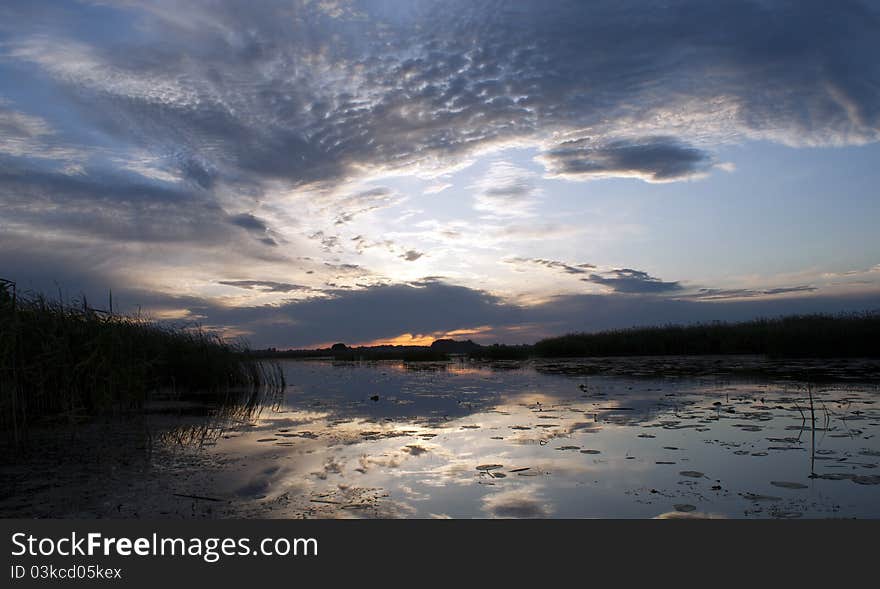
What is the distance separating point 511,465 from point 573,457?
2.54ft

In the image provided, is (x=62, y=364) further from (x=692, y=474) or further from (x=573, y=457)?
(x=692, y=474)

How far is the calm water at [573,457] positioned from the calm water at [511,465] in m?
0.03

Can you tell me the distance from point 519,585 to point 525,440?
3868mm

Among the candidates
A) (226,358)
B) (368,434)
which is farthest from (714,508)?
(226,358)

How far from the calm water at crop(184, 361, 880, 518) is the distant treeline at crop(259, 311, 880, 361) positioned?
13672mm

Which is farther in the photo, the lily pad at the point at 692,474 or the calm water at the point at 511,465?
the lily pad at the point at 692,474

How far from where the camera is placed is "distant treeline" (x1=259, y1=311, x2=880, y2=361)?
864 inches

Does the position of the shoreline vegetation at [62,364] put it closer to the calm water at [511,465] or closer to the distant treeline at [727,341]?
the calm water at [511,465]

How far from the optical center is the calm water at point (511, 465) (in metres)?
4.36

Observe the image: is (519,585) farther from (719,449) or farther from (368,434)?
(368,434)

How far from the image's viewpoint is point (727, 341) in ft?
93.2

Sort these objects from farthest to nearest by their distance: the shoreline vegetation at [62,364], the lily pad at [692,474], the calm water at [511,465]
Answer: the shoreline vegetation at [62,364], the lily pad at [692,474], the calm water at [511,465]

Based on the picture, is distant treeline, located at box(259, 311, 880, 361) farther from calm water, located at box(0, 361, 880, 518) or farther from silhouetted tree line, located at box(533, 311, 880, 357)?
calm water, located at box(0, 361, 880, 518)

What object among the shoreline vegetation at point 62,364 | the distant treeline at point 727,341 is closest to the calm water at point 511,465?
the shoreline vegetation at point 62,364
